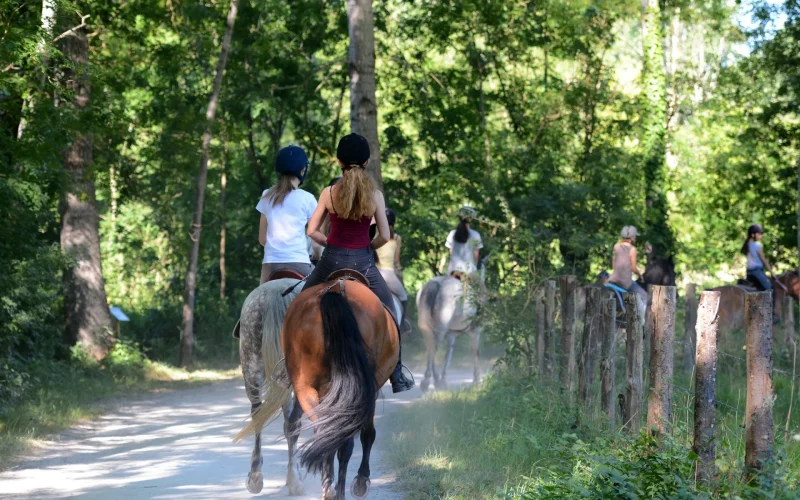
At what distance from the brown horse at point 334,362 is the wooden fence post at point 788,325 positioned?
9.78 metres

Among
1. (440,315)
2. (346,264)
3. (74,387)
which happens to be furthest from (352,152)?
(74,387)

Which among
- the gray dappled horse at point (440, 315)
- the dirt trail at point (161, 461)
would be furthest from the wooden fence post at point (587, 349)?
the gray dappled horse at point (440, 315)

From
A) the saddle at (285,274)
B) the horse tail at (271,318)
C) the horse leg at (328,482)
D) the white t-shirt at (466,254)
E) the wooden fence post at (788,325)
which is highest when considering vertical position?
the white t-shirt at (466,254)

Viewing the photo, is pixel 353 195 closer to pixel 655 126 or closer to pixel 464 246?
pixel 464 246

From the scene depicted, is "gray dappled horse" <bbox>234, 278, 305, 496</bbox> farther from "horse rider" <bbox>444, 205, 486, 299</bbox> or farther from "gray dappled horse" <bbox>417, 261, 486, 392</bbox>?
"horse rider" <bbox>444, 205, 486, 299</bbox>

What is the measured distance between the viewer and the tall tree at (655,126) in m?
24.2

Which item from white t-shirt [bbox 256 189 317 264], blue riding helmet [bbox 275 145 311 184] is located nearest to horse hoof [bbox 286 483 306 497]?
white t-shirt [bbox 256 189 317 264]

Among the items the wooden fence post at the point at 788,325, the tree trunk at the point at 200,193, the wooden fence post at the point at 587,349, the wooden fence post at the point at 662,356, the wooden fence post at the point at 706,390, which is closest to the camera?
the wooden fence post at the point at 706,390

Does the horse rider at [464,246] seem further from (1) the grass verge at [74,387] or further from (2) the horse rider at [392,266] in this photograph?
(1) the grass verge at [74,387]

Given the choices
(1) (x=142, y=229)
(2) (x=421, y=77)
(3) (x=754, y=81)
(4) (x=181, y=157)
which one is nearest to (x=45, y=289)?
(4) (x=181, y=157)

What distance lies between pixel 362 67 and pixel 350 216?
31.3 feet

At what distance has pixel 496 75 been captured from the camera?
1004 inches

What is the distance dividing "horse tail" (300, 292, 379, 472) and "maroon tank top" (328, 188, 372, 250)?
649 mm

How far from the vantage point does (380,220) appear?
7.84 metres
